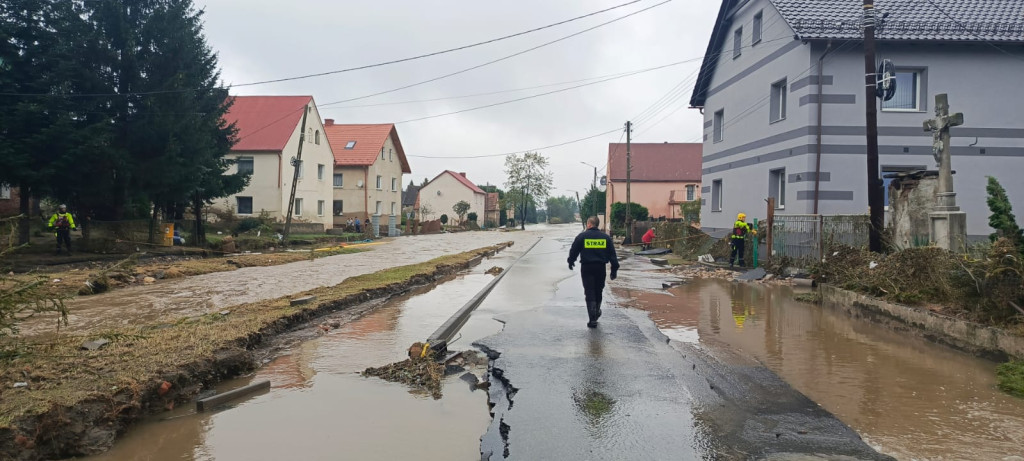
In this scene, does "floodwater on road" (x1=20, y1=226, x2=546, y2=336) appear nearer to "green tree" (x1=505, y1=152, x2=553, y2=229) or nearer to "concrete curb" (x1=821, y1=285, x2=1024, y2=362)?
"concrete curb" (x1=821, y1=285, x2=1024, y2=362)

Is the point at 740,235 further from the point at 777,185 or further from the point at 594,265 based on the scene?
the point at 594,265

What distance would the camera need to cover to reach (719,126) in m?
26.0

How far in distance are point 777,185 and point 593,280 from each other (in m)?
14.1

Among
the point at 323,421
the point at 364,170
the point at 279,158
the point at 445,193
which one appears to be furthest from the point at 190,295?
the point at 445,193

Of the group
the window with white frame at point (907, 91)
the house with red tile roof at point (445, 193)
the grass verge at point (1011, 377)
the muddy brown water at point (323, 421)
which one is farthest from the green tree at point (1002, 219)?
the house with red tile roof at point (445, 193)

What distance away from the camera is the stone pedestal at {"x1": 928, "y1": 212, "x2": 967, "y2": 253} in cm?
1055

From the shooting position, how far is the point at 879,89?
46.5 feet

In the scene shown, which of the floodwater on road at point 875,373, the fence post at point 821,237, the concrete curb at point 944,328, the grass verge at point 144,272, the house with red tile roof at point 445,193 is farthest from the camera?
Result: the house with red tile roof at point 445,193

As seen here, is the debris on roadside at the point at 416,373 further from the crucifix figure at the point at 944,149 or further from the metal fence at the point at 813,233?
the metal fence at the point at 813,233

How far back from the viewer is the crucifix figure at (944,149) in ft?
36.5

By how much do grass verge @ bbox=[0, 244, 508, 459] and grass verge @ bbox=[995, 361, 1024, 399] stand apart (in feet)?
25.1

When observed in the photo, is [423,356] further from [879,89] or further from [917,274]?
[879,89]

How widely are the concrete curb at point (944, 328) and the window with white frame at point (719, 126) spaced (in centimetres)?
1529

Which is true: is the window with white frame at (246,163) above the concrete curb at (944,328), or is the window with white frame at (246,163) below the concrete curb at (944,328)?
above
